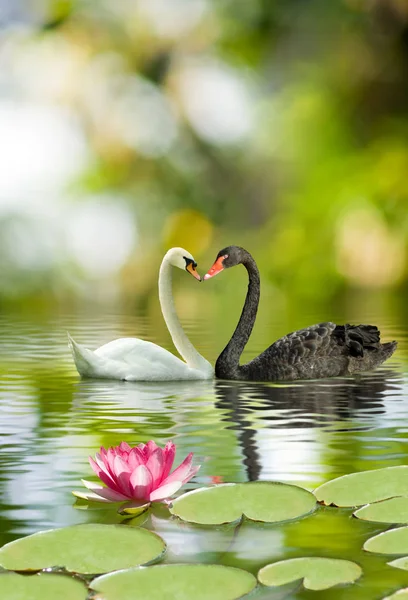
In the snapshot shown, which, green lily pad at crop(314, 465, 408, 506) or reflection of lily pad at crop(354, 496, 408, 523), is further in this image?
green lily pad at crop(314, 465, 408, 506)

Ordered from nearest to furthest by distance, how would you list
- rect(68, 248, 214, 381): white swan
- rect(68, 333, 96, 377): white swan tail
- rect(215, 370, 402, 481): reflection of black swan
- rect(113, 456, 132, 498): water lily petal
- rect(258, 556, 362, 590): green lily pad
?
rect(258, 556, 362, 590): green lily pad < rect(113, 456, 132, 498): water lily petal < rect(215, 370, 402, 481): reflection of black swan < rect(68, 333, 96, 377): white swan tail < rect(68, 248, 214, 381): white swan

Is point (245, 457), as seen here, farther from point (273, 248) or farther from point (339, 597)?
point (273, 248)

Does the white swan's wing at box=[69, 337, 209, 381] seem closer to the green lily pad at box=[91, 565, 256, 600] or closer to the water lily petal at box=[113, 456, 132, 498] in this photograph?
the water lily petal at box=[113, 456, 132, 498]

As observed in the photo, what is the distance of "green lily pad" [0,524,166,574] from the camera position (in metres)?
2.29

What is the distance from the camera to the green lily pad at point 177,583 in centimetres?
212

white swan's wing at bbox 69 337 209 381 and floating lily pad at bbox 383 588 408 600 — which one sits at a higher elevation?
white swan's wing at bbox 69 337 209 381

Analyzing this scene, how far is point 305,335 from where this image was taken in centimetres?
572

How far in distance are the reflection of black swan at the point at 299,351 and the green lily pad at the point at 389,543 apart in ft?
10.3

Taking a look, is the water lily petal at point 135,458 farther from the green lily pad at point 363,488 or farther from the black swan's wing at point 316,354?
the black swan's wing at point 316,354

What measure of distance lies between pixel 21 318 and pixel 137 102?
9.39m

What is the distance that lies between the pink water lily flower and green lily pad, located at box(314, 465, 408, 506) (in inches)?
14.1

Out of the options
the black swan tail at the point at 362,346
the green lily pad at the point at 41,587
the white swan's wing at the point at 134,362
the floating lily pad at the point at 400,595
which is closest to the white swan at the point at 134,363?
the white swan's wing at the point at 134,362

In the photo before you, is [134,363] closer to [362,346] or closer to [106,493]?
[362,346]

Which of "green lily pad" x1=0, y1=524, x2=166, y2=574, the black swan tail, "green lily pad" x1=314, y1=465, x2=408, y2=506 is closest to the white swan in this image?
the black swan tail
